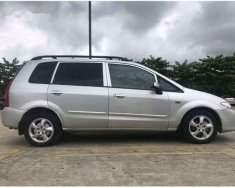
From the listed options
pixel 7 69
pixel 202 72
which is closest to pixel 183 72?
pixel 202 72

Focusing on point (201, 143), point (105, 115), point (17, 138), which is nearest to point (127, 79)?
point (105, 115)

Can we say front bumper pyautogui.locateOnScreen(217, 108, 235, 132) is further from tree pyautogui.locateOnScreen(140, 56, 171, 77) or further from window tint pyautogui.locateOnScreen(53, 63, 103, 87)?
tree pyautogui.locateOnScreen(140, 56, 171, 77)

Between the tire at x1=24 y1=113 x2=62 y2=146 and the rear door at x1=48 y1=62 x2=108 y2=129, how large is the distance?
0.75ft

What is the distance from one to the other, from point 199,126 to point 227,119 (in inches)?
23.1

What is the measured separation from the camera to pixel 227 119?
24.1 ft

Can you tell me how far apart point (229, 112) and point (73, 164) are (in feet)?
11.3

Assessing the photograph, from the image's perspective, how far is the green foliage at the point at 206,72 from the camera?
3475 centimetres

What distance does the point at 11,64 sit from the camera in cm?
3656

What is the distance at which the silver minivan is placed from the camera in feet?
23.2

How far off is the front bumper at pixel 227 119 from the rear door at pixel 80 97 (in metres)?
2.25

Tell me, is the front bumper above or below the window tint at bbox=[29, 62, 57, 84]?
below

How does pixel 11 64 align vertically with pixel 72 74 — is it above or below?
above

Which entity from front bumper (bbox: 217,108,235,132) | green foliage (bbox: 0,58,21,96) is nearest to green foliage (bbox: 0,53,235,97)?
green foliage (bbox: 0,58,21,96)

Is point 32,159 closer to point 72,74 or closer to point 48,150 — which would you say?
point 48,150
